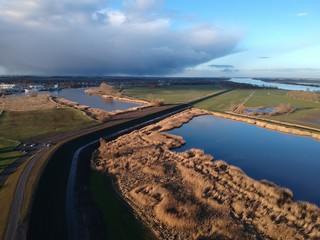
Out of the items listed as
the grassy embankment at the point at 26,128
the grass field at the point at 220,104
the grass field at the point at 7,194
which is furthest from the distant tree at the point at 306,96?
the grass field at the point at 7,194

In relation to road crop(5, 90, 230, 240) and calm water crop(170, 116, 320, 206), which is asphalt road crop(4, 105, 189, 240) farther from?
calm water crop(170, 116, 320, 206)

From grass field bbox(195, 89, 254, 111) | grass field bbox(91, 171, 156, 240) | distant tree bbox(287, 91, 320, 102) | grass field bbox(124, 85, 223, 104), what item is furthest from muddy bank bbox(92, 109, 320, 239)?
distant tree bbox(287, 91, 320, 102)

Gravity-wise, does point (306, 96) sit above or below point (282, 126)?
above

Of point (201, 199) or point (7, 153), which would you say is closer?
point (201, 199)

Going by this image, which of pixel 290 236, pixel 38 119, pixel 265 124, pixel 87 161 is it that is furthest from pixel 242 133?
pixel 38 119

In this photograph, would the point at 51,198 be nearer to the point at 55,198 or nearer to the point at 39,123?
the point at 55,198

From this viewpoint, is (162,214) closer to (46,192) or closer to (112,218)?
(112,218)

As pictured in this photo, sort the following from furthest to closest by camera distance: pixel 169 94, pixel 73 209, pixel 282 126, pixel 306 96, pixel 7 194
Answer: pixel 169 94 < pixel 306 96 < pixel 282 126 < pixel 7 194 < pixel 73 209

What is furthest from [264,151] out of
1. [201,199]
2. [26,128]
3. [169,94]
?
[169,94]
